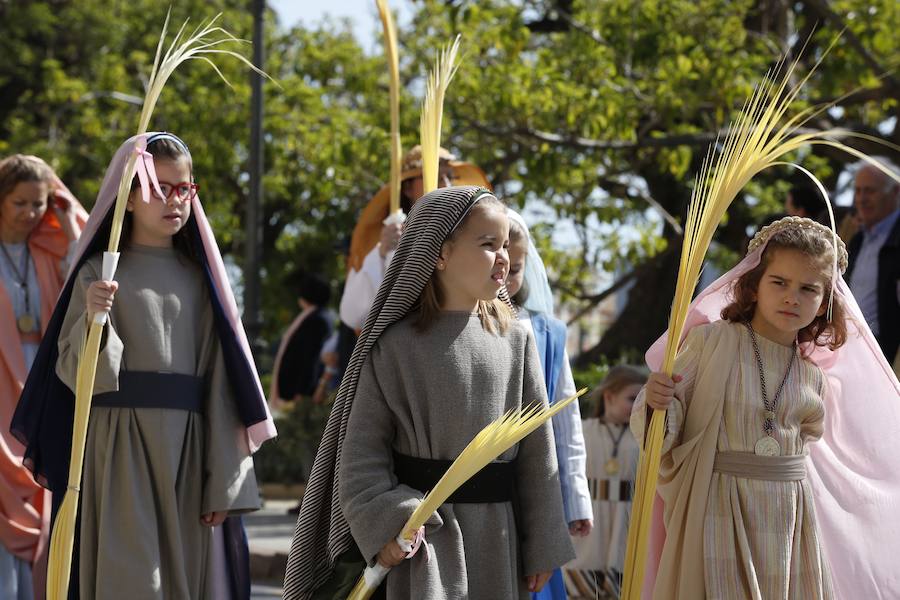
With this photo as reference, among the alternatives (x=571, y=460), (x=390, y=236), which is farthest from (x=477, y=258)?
(x=390, y=236)

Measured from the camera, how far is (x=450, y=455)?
4309 millimetres

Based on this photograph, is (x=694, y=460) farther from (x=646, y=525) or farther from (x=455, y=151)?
(x=455, y=151)

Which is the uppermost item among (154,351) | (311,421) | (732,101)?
(732,101)

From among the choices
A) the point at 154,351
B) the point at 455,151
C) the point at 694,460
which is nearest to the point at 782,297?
the point at 694,460

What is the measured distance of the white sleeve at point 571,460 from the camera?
518 centimetres

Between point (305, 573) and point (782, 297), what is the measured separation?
1818 millimetres

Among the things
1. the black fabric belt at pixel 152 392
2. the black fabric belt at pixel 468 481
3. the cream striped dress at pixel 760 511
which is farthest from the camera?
the black fabric belt at pixel 152 392

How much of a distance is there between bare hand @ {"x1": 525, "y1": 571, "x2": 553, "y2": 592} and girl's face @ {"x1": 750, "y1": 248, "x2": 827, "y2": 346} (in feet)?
4.12

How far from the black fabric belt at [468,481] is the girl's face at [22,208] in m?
2.82

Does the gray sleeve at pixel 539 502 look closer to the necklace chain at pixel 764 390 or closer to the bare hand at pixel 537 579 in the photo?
the bare hand at pixel 537 579

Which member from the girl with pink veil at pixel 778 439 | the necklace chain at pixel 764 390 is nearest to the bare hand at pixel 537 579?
the girl with pink veil at pixel 778 439

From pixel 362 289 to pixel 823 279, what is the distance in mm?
2471

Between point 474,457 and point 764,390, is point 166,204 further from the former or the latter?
point 764,390

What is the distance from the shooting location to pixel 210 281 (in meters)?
5.53
